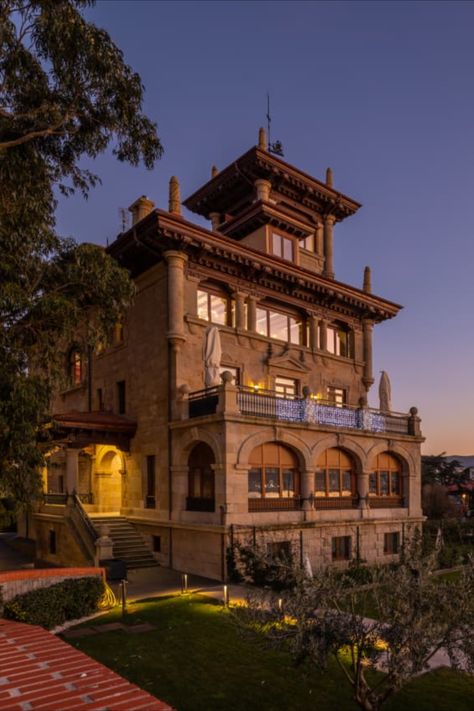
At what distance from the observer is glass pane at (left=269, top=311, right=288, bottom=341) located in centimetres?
2805

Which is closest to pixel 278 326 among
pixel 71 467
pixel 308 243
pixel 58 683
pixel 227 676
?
pixel 308 243

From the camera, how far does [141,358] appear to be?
25.8 metres

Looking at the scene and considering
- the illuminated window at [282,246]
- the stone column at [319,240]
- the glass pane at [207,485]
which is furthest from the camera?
the stone column at [319,240]

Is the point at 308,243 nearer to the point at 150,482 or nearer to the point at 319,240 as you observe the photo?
the point at 319,240

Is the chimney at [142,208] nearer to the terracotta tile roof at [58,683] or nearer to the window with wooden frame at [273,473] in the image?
the window with wooden frame at [273,473]

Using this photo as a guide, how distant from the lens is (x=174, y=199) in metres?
24.2

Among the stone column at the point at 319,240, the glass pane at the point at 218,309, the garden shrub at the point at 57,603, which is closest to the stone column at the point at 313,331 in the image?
the stone column at the point at 319,240

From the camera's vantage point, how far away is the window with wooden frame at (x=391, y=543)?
1037 inches

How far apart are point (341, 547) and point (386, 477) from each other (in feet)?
16.8

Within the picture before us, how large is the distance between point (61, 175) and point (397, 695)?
1659 cm

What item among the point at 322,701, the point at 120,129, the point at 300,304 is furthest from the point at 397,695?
the point at 300,304

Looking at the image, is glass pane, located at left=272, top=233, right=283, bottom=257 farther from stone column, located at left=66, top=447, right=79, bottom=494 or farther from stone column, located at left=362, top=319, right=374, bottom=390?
stone column, located at left=66, top=447, right=79, bottom=494

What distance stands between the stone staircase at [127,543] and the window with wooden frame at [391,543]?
11.0 meters

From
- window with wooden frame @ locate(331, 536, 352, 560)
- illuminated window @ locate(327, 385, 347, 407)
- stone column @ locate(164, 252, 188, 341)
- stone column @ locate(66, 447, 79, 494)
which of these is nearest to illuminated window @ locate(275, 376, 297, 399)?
illuminated window @ locate(327, 385, 347, 407)
